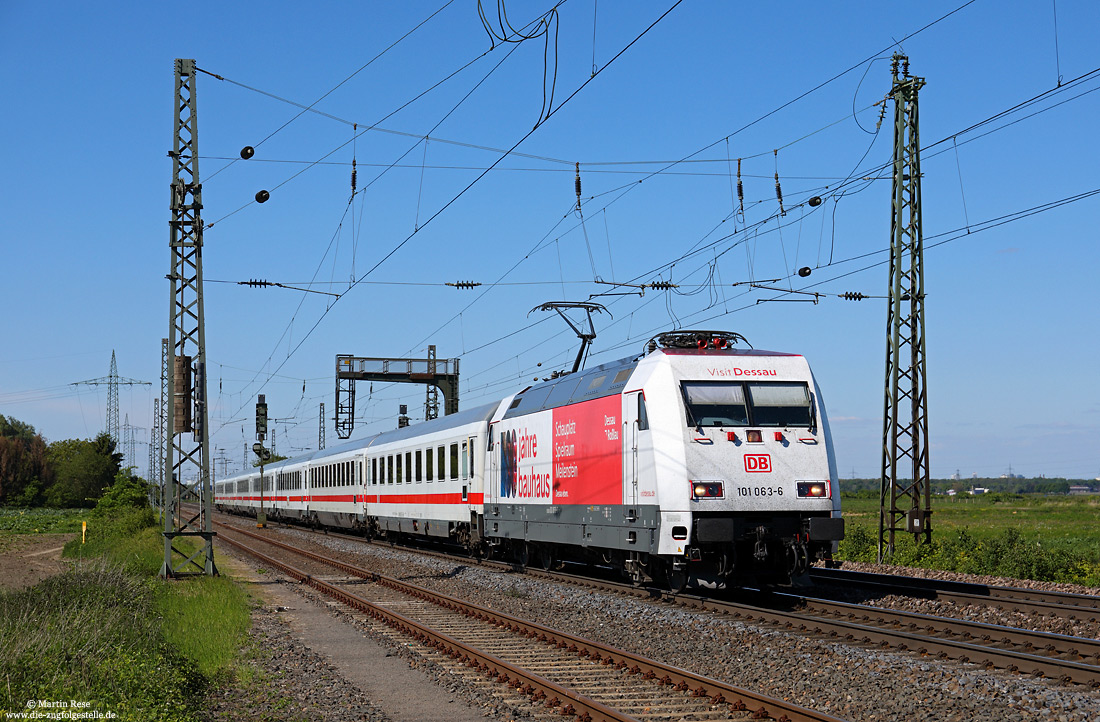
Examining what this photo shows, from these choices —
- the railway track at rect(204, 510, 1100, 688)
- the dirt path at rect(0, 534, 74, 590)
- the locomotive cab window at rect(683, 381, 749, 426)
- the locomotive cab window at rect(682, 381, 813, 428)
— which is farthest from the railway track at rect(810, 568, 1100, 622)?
the dirt path at rect(0, 534, 74, 590)

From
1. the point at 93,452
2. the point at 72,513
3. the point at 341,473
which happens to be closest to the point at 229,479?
the point at 72,513

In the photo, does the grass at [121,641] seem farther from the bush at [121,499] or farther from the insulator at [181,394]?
the bush at [121,499]

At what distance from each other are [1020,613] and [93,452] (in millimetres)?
109530

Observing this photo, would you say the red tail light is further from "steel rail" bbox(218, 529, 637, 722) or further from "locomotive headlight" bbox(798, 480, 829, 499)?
"steel rail" bbox(218, 529, 637, 722)

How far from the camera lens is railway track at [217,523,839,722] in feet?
28.5

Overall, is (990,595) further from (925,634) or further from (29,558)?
(29,558)

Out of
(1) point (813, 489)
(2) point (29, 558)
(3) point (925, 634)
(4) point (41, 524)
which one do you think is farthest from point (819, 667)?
(4) point (41, 524)

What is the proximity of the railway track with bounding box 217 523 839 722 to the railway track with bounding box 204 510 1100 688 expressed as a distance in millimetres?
3030

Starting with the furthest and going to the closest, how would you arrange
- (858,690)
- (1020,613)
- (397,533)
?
(397,533) < (1020,613) < (858,690)

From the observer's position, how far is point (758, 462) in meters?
14.8

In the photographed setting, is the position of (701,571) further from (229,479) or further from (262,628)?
(229,479)

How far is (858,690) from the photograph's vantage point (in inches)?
369

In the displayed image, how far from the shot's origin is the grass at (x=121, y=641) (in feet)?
27.0

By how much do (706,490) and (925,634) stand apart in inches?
140
